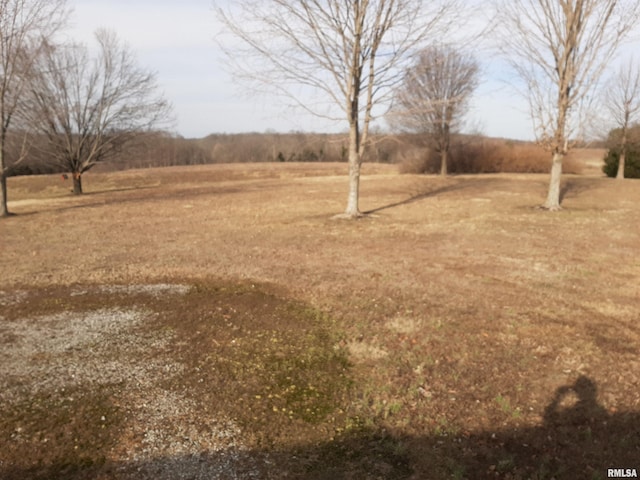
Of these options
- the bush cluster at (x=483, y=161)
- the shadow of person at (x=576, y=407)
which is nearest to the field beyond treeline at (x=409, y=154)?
the bush cluster at (x=483, y=161)

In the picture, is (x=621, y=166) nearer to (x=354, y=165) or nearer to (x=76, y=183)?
(x=354, y=165)

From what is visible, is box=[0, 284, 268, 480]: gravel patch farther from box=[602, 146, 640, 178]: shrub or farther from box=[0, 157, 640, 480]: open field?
box=[602, 146, 640, 178]: shrub

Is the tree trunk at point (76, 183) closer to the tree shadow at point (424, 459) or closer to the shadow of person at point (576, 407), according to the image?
the tree shadow at point (424, 459)

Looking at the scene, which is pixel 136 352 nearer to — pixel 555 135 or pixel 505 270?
pixel 505 270

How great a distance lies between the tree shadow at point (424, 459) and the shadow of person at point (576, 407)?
0.11ft

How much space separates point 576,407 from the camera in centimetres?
384

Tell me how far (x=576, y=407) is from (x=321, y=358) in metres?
2.40

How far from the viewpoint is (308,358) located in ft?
15.7

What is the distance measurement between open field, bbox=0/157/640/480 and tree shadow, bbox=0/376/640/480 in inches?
0.5

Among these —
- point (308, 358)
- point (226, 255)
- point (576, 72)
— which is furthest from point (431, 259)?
point (576, 72)

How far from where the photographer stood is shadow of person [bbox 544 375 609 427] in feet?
12.0

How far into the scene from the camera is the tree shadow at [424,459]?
305 centimetres

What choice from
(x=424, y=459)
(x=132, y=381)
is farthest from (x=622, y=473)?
(x=132, y=381)

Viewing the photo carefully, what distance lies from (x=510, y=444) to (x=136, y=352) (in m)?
3.78
